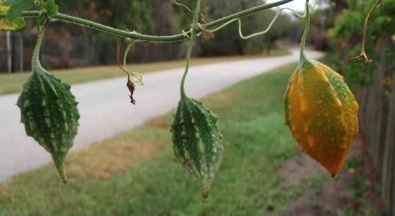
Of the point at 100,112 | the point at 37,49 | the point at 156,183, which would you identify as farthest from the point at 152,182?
the point at 37,49

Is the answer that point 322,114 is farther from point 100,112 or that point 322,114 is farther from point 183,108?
point 100,112

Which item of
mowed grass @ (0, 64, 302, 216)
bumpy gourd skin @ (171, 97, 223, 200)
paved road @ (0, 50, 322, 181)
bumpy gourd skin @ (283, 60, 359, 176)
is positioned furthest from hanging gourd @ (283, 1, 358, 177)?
paved road @ (0, 50, 322, 181)

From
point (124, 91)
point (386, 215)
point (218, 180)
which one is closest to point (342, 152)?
point (386, 215)

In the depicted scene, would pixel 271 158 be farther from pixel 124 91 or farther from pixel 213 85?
pixel 213 85

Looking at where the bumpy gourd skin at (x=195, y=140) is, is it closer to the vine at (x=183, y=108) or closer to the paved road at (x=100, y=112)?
the vine at (x=183, y=108)

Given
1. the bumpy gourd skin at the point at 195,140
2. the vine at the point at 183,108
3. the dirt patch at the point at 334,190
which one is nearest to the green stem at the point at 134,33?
the vine at the point at 183,108

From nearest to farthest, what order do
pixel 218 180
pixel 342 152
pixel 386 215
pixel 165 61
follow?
pixel 342 152 < pixel 386 215 < pixel 218 180 < pixel 165 61
